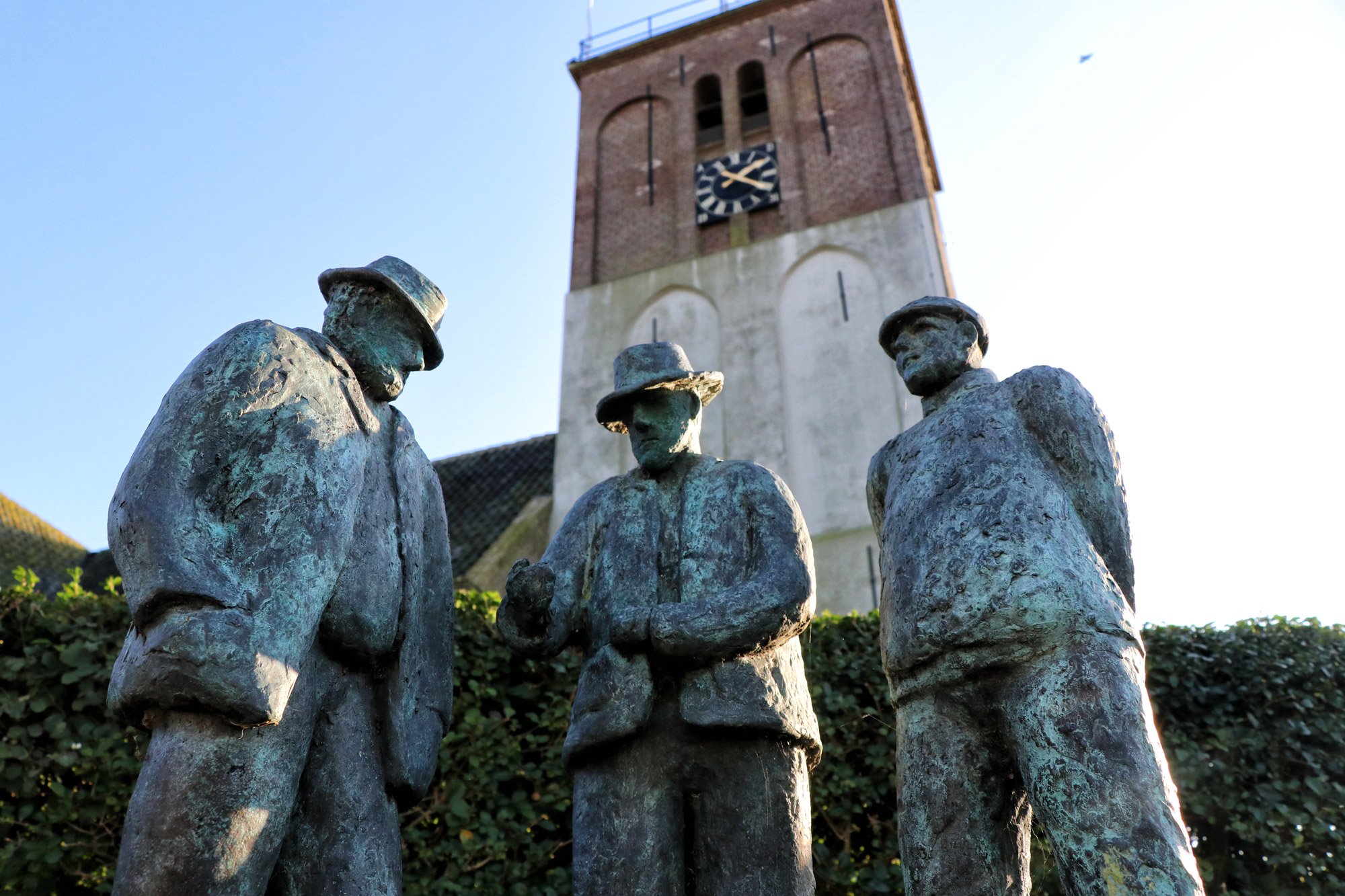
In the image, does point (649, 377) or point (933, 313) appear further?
Answer: point (933, 313)

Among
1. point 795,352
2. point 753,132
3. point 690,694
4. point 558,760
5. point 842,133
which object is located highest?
point 753,132

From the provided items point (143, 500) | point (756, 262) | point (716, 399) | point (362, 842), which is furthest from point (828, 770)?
point (756, 262)

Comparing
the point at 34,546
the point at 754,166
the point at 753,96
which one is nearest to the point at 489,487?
the point at 34,546

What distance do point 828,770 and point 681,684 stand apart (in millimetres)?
2951

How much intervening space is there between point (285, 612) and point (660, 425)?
125 cm

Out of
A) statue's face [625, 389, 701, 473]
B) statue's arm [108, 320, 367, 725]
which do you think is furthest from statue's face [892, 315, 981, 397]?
statue's arm [108, 320, 367, 725]

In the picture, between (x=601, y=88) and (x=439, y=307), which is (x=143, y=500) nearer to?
(x=439, y=307)

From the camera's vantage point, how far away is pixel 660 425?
3.29m

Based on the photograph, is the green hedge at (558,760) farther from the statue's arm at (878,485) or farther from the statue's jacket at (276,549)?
the statue's jacket at (276,549)

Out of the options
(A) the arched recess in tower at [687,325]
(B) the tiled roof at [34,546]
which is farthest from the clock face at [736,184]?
(B) the tiled roof at [34,546]

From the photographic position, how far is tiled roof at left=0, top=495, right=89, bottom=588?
1482 cm

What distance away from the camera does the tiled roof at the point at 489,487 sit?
15148mm

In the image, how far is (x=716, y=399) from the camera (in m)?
15.5

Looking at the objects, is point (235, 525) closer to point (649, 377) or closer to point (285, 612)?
→ point (285, 612)
